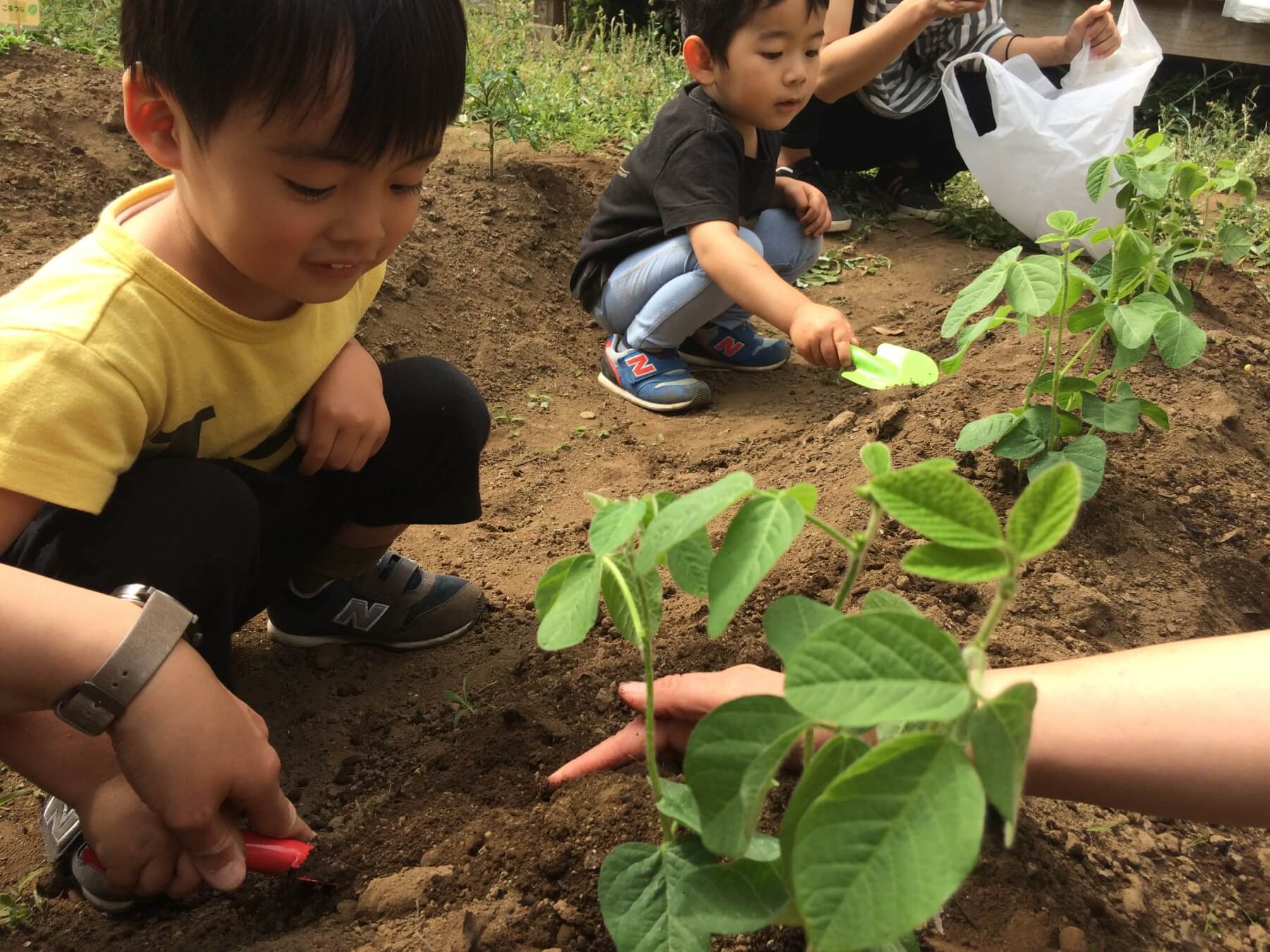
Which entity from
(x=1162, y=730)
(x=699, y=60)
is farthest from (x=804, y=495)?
(x=699, y=60)

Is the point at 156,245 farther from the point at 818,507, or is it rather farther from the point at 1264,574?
the point at 1264,574

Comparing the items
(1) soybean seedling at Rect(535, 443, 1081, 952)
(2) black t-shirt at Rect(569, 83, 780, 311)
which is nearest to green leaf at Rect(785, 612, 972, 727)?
(1) soybean seedling at Rect(535, 443, 1081, 952)

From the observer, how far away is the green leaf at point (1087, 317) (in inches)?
64.9

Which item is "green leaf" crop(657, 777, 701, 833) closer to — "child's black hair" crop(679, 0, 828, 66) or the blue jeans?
the blue jeans

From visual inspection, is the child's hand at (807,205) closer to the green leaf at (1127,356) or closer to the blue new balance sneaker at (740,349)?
the blue new balance sneaker at (740,349)

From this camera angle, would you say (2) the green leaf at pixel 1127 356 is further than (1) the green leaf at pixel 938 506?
Yes

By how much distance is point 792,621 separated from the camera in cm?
78

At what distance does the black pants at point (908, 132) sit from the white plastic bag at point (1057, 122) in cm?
65

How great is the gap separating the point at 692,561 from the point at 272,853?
64 centimetres

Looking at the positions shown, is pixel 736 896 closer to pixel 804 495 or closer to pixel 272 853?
pixel 804 495

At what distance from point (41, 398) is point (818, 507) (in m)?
1.29

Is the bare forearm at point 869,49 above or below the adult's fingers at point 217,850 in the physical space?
above

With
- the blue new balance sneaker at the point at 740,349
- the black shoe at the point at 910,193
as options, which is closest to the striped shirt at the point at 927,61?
the black shoe at the point at 910,193

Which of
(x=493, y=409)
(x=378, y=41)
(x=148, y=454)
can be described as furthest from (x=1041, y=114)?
(x=148, y=454)
